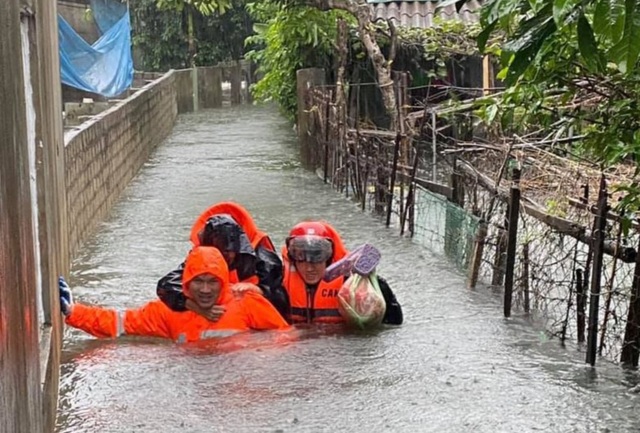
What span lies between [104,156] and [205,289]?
5.85 m

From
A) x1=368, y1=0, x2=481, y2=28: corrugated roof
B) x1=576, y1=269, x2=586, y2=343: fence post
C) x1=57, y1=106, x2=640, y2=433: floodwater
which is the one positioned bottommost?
x1=57, y1=106, x2=640, y2=433: floodwater

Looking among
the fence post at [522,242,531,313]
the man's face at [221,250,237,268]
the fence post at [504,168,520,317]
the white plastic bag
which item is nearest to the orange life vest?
the white plastic bag

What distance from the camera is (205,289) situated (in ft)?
22.9

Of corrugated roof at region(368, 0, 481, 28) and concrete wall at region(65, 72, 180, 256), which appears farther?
corrugated roof at region(368, 0, 481, 28)

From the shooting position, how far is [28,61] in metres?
5.25

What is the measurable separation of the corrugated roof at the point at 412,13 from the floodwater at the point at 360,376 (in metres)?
8.80

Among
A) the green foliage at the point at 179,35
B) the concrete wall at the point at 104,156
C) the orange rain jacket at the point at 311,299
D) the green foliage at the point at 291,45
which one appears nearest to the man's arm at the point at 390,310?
the orange rain jacket at the point at 311,299

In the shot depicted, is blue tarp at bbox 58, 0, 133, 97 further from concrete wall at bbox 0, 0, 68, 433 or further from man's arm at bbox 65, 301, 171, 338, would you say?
concrete wall at bbox 0, 0, 68, 433

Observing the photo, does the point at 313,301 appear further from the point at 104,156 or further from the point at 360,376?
the point at 104,156

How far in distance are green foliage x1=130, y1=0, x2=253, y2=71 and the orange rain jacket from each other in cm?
2603

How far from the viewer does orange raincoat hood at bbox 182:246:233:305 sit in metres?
6.91

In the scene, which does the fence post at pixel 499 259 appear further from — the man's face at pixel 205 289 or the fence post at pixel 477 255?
the man's face at pixel 205 289

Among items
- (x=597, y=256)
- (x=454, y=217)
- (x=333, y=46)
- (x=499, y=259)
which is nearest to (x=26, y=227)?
(x=597, y=256)

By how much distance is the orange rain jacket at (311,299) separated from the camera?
7637 mm
